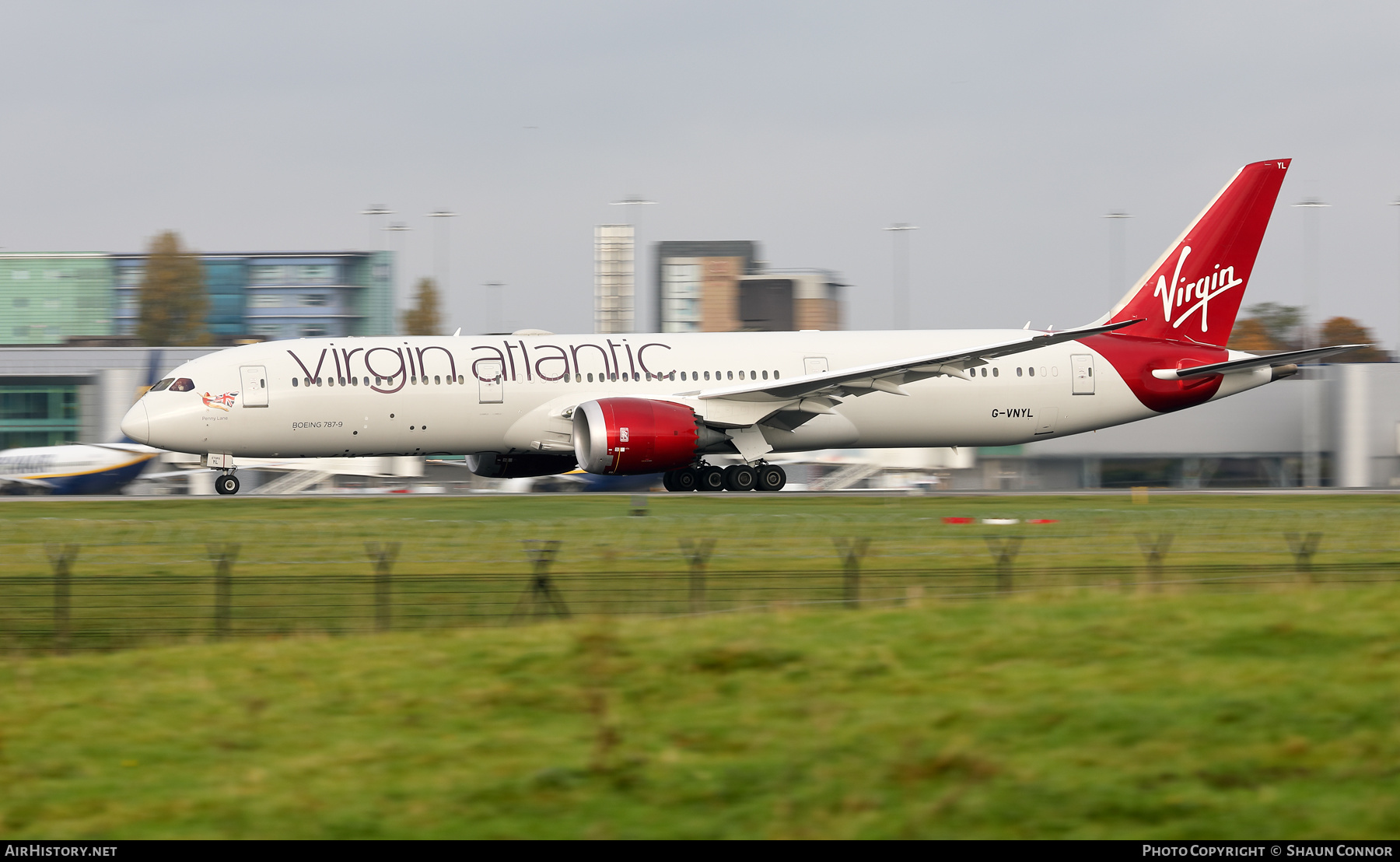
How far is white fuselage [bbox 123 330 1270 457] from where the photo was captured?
35.5 metres

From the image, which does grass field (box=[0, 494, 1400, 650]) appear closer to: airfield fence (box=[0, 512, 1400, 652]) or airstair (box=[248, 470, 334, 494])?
airfield fence (box=[0, 512, 1400, 652])

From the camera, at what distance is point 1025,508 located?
104ft

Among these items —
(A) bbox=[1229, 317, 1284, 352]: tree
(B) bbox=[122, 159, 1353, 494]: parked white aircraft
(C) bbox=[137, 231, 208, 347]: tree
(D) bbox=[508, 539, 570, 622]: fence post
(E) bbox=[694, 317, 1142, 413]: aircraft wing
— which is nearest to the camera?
(D) bbox=[508, 539, 570, 622]: fence post

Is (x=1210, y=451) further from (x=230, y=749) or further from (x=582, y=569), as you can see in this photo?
(x=230, y=749)

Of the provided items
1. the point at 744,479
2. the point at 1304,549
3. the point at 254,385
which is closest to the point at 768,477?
the point at 744,479

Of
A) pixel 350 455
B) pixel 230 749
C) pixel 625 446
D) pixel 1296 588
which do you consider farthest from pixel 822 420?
pixel 230 749

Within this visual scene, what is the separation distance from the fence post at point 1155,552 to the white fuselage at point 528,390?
13.9m

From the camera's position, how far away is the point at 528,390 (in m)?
35.8

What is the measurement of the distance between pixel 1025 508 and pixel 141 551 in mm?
18604

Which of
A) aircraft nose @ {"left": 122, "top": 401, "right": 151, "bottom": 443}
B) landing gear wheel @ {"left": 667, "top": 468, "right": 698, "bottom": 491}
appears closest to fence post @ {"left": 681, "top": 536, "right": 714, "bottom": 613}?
landing gear wheel @ {"left": 667, "top": 468, "right": 698, "bottom": 491}

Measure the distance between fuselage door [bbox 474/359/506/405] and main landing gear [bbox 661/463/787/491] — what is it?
15.7ft

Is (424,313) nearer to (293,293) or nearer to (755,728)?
(293,293)

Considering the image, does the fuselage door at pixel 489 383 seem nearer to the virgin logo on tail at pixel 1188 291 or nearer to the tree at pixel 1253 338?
the virgin logo on tail at pixel 1188 291

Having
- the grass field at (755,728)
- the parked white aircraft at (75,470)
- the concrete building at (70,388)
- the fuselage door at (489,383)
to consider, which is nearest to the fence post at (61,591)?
the grass field at (755,728)
